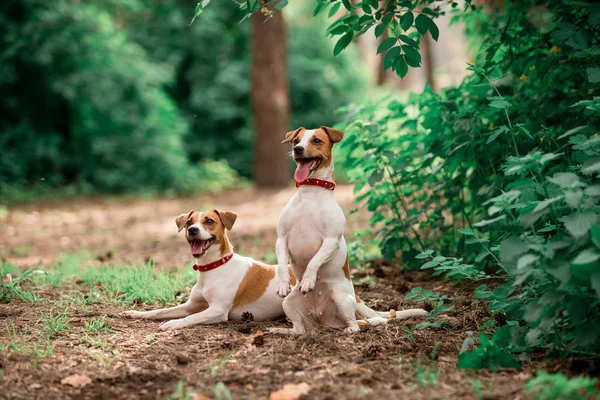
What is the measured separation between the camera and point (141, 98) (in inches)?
614

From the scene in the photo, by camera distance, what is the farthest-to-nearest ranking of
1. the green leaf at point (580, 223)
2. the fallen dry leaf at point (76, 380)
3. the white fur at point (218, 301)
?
1. the white fur at point (218, 301)
2. the fallen dry leaf at point (76, 380)
3. the green leaf at point (580, 223)

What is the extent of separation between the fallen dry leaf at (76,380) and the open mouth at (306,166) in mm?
1755

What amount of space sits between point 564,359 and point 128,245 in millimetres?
6397

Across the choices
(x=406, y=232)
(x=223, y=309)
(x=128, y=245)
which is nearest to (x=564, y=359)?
(x=223, y=309)

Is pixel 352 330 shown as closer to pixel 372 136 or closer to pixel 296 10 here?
pixel 372 136

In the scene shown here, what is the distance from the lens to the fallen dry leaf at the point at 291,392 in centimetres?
295

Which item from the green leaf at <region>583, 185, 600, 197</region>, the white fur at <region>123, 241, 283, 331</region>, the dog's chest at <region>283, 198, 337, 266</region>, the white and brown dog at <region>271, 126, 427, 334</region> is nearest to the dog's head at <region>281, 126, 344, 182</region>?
the white and brown dog at <region>271, 126, 427, 334</region>

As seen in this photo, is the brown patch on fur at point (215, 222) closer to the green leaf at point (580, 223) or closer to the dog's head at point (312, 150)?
the dog's head at point (312, 150)

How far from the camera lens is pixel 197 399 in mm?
2895

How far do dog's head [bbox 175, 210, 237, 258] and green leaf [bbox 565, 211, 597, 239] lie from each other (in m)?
2.36

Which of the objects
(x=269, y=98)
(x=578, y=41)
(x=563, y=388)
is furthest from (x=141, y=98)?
(x=563, y=388)

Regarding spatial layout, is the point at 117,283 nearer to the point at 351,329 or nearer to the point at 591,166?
the point at 351,329

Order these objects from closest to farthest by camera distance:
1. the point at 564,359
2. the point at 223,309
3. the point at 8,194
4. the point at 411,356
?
the point at 564,359
the point at 411,356
the point at 223,309
the point at 8,194

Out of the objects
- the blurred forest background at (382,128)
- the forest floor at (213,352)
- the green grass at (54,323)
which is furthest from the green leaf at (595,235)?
the green grass at (54,323)
